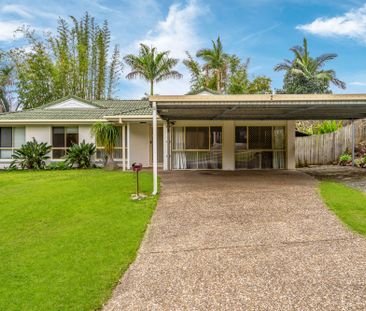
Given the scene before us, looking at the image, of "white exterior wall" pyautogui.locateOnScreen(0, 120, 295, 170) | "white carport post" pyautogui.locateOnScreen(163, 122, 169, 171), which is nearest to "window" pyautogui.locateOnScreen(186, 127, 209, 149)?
"white exterior wall" pyautogui.locateOnScreen(0, 120, 295, 170)

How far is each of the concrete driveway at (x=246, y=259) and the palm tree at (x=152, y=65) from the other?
2016cm

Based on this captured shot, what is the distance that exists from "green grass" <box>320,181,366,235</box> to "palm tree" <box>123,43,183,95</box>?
1951 centimetres

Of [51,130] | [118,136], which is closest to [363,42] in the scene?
[118,136]

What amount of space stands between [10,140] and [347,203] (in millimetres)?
16712

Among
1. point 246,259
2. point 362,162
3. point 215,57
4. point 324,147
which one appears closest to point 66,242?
point 246,259

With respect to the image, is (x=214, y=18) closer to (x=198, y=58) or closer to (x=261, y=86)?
(x=198, y=58)

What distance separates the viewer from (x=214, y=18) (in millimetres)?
17516

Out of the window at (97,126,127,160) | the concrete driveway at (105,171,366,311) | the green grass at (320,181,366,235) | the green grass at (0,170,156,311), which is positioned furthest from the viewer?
the window at (97,126,127,160)

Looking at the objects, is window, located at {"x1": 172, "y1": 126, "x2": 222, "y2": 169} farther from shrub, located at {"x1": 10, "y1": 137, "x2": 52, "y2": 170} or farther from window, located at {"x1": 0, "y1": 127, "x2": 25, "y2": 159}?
window, located at {"x1": 0, "y1": 127, "x2": 25, "y2": 159}

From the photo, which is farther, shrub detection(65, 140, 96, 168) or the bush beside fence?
the bush beside fence

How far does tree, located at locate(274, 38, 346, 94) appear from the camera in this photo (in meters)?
32.7

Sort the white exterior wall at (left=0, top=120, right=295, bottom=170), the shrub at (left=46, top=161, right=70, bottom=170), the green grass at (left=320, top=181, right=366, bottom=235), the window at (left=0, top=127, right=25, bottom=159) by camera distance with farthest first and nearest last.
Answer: the window at (left=0, top=127, right=25, bottom=159) → the shrub at (left=46, top=161, right=70, bottom=170) → the white exterior wall at (left=0, top=120, right=295, bottom=170) → the green grass at (left=320, top=181, right=366, bottom=235)

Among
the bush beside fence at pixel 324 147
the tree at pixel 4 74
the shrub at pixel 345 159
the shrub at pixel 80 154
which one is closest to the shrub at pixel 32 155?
the shrub at pixel 80 154

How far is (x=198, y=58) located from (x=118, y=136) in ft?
60.7
